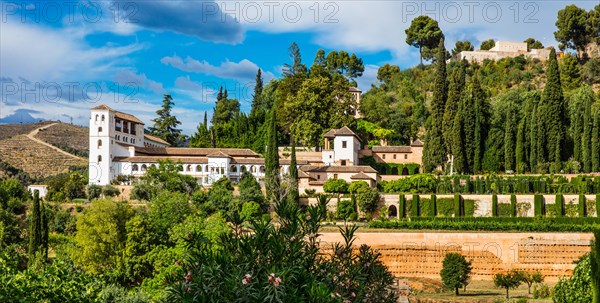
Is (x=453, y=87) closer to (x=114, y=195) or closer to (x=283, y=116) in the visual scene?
(x=283, y=116)

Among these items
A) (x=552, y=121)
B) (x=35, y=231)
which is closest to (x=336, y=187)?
(x=552, y=121)

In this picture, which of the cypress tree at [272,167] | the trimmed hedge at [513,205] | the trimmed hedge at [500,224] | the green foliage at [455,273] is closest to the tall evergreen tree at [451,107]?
the trimmed hedge at [513,205]

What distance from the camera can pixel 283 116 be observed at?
5403cm

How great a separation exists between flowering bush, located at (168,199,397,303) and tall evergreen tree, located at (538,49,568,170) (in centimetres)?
3671

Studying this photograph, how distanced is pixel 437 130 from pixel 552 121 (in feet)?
27.0

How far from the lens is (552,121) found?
42.9 meters

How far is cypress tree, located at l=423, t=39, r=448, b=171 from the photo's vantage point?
154 ft

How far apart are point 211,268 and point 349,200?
32.9 meters

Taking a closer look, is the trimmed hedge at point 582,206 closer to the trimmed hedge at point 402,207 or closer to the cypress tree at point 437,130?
the trimmed hedge at point 402,207

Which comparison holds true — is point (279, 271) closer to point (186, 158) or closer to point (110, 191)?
point (110, 191)

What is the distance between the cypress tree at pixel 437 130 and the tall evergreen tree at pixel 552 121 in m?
7.03

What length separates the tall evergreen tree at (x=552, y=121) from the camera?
42750 millimetres

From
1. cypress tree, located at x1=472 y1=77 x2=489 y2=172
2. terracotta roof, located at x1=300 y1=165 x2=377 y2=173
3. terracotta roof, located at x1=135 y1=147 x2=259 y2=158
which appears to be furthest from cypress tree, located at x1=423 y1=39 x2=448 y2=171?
terracotta roof, located at x1=135 y1=147 x2=259 y2=158

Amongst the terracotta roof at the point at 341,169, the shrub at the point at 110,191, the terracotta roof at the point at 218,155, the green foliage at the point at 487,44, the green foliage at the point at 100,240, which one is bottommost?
the green foliage at the point at 100,240
